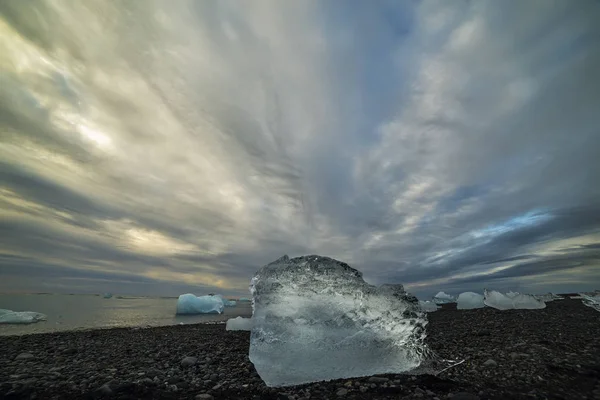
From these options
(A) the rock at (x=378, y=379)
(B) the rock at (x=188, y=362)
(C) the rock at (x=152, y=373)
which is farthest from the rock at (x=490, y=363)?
(C) the rock at (x=152, y=373)

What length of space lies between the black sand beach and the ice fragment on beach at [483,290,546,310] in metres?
10.3

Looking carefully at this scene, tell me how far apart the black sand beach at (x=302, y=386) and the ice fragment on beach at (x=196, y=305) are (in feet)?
63.1

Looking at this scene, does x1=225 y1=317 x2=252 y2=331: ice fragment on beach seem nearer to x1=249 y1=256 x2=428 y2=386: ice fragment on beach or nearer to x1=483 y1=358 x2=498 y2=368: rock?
x1=249 y1=256 x2=428 y2=386: ice fragment on beach

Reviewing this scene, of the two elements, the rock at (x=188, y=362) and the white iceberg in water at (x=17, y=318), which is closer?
the rock at (x=188, y=362)

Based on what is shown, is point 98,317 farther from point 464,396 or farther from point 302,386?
point 464,396

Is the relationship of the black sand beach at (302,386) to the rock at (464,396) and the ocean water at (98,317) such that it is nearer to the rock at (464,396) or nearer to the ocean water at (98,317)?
the rock at (464,396)

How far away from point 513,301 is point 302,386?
62.0 feet

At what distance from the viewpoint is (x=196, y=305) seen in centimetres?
2709

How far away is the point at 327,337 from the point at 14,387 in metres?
5.50

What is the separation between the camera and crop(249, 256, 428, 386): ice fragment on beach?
510 cm

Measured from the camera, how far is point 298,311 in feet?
18.8

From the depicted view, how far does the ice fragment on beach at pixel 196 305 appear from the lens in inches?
1053

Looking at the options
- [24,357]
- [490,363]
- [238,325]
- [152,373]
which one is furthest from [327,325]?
[238,325]

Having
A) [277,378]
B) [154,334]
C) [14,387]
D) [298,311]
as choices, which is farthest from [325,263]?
[154,334]
